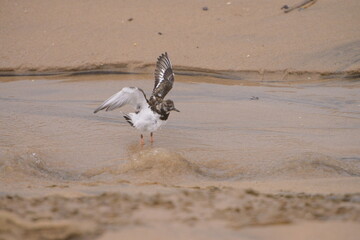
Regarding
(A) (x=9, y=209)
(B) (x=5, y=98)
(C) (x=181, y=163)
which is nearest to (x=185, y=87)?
(B) (x=5, y=98)

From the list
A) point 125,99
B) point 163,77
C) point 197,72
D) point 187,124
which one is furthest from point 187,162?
point 197,72

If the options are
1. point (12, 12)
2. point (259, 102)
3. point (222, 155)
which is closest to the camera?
point (222, 155)

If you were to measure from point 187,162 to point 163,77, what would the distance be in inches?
102

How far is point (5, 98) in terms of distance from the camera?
9.59 m

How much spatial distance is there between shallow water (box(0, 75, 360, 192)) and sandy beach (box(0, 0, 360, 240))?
0.08 feet

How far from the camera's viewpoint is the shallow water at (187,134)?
6.29 m

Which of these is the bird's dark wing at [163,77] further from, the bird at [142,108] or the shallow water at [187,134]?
the shallow water at [187,134]

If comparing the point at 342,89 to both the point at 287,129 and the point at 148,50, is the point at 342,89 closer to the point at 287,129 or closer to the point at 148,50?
the point at 287,129

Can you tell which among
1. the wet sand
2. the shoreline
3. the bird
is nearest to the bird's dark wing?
the bird

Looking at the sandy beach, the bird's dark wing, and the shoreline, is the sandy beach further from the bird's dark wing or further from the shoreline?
the bird's dark wing

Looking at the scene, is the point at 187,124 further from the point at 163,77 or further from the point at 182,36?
the point at 182,36

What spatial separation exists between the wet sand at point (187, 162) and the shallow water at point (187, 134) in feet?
0.07

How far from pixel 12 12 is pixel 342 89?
6.89 meters

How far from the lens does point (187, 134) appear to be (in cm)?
786
